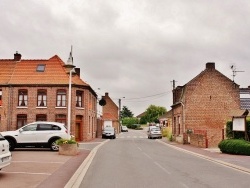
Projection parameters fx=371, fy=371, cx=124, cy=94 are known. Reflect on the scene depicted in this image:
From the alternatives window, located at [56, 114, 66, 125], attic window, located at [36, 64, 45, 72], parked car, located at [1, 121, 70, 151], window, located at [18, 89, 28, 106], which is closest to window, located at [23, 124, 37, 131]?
parked car, located at [1, 121, 70, 151]

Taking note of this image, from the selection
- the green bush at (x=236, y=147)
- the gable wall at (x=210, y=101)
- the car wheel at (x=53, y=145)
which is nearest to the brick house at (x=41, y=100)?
the gable wall at (x=210, y=101)

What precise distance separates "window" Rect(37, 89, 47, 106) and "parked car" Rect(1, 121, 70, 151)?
16969mm

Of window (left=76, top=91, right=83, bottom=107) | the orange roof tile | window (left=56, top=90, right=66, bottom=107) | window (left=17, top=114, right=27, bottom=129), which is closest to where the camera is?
window (left=17, top=114, right=27, bottom=129)

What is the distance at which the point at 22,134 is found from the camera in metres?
24.1

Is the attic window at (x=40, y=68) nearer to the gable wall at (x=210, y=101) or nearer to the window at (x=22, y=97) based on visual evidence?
the window at (x=22, y=97)

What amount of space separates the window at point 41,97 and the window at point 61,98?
4.76 feet

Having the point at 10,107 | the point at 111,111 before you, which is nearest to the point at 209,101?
the point at 10,107

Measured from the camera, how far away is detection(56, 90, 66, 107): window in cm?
4128

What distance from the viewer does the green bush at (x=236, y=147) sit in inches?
896

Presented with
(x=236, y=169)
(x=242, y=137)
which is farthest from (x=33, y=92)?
(x=236, y=169)

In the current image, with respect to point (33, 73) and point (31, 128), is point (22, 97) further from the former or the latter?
point (31, 128)

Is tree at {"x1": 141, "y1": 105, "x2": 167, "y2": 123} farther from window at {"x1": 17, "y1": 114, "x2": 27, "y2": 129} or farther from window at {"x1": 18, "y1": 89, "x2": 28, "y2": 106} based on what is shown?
window at {"x1": 17, "y1": 114, "x2": 27, "y2": 129}

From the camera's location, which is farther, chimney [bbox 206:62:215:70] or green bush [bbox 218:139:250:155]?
chimney [bbox 206:62:215:70]

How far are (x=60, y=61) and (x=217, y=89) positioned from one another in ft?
61.6
